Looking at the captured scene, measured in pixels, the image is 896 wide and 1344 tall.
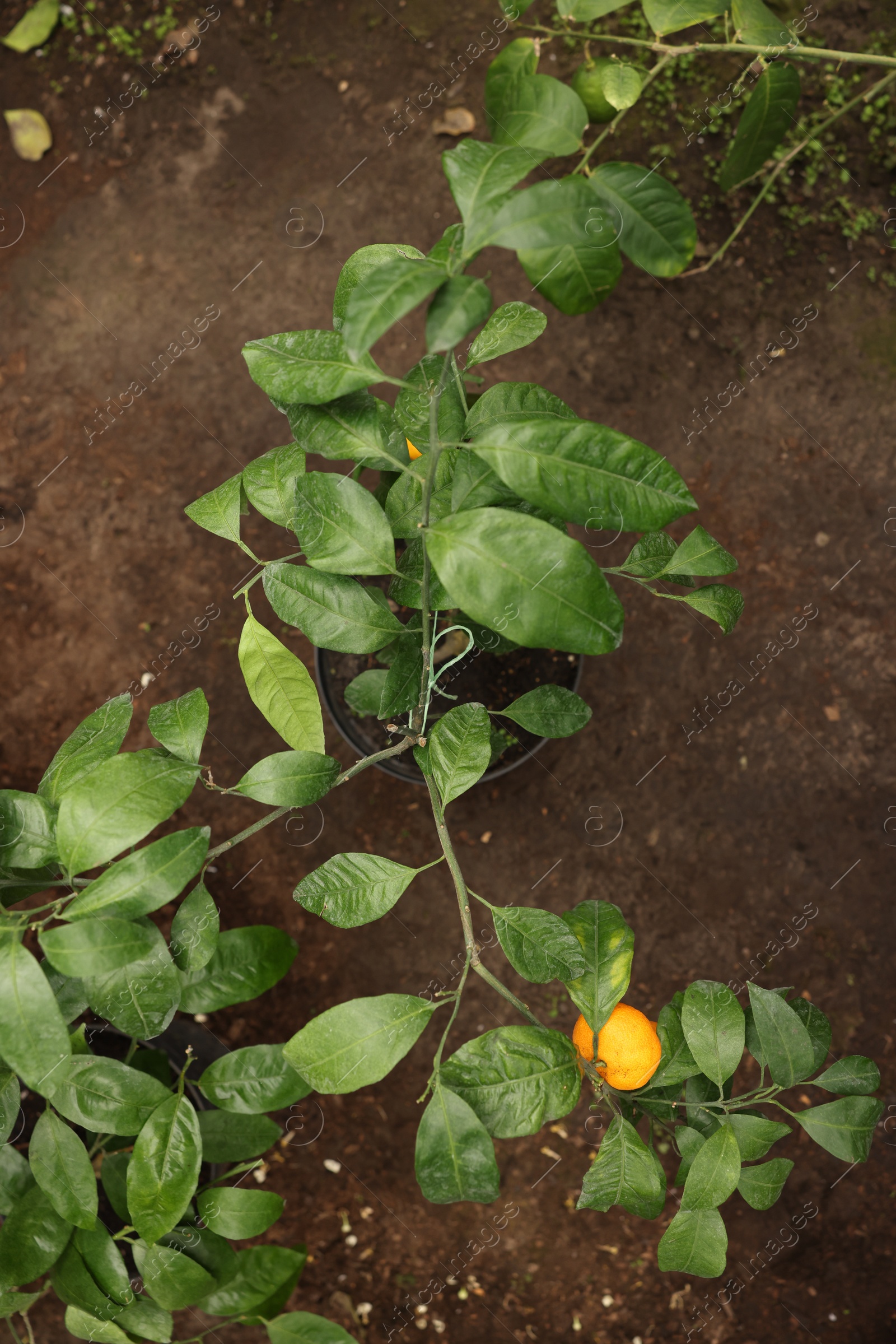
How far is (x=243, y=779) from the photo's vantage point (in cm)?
93

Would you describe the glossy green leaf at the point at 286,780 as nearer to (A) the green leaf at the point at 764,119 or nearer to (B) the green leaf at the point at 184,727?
(B) the green leaf at the point at 184,727

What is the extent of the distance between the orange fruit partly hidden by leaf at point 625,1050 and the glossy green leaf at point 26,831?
66 cm

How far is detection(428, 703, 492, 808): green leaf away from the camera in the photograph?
986mm

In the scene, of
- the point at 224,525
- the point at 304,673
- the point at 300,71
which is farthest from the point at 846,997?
the point at 300,71

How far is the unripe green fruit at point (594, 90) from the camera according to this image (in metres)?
1.19

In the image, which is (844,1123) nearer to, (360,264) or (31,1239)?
(31,1239)

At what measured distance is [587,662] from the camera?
6.02 feet

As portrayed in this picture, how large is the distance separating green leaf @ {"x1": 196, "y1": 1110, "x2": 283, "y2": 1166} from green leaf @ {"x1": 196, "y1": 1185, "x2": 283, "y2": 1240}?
3.7 inches

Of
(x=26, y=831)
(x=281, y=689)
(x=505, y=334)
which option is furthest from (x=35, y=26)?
(x=26, y=831)

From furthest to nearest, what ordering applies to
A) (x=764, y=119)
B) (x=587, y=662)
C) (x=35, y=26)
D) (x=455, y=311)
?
1. (x=35, y=26)
2. (x=587, y=662)
3. (x=764, y=119)
4. (x=455, y=311)

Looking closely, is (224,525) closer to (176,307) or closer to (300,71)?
(176,307)

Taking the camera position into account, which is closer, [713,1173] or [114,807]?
[114,807]

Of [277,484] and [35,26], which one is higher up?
[35,26]

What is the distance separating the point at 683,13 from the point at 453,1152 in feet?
4.61
